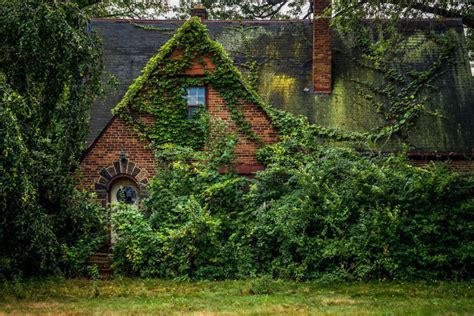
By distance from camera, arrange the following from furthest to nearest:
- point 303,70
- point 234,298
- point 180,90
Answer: point 303,70
point 180,90
point 234,298

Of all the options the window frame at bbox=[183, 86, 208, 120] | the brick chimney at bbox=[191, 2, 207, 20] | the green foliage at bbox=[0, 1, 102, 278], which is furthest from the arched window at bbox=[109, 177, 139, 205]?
the brick chimney at bbox=[191, 2, 207, 20]

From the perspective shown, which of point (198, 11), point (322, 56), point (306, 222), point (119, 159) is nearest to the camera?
point (306, 222)

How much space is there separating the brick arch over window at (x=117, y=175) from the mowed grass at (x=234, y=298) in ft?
12.5

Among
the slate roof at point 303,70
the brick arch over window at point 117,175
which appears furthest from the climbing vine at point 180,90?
the slate roof at point 303,70

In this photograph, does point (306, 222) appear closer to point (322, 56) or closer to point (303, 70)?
point (322, 56)

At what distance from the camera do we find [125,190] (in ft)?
60.3

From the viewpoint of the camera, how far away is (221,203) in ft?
54.1

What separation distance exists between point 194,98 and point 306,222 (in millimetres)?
5496

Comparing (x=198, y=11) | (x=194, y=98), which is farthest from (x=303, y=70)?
(x=198, y=11)

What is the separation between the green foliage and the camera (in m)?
10.7

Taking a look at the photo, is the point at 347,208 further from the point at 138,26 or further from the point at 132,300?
the point at 138,26

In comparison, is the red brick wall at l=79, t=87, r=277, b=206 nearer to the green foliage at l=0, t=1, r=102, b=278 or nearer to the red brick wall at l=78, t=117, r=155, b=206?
the red brick wall at l=78, t=117, r=155, b=206

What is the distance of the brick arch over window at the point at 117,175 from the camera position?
17984 mm

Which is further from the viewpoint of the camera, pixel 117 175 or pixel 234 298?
pixel 117 175
